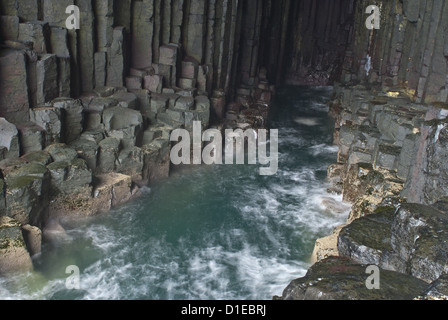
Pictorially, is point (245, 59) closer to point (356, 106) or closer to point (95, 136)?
point (356, 106)

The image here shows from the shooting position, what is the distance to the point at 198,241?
11.7 m

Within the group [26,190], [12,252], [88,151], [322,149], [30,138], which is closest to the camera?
[12,252]

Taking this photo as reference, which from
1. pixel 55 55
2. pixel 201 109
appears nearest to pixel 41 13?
pixel 55 55

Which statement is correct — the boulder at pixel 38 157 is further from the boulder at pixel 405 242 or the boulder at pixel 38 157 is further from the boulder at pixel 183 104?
the boulder at pixel 405 242

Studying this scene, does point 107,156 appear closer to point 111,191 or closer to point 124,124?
point 111,191

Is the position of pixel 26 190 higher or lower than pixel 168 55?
lower

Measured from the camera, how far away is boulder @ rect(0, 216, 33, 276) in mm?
9773

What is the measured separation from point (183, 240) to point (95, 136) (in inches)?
172

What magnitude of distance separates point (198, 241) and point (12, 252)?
13.9 feet

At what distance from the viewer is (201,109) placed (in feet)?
55.9

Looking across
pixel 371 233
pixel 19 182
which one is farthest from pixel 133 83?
pixel 371 233

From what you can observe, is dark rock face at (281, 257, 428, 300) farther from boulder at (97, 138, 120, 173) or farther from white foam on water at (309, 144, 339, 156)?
white foam on water at (309, 144, 339, 156)

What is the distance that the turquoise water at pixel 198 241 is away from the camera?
9.85 metres

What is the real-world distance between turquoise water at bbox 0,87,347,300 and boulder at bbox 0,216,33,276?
242mm
